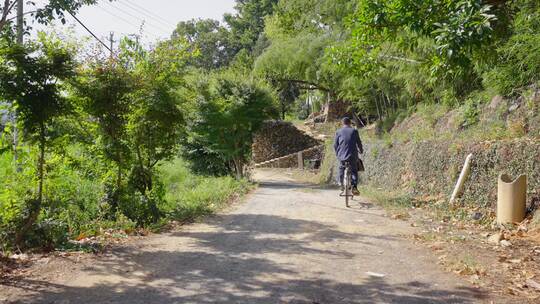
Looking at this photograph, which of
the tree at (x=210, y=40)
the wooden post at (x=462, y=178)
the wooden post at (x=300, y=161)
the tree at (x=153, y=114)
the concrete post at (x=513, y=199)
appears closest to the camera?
the concrete post at (x=513, y=199)

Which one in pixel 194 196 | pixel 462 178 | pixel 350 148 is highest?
pixel 350 148

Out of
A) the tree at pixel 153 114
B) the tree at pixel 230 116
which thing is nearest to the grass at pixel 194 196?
the tree at pixel 153 114

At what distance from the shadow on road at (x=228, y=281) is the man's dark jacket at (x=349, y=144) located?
12.8 feet

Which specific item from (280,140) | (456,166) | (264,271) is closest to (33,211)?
(264,271)

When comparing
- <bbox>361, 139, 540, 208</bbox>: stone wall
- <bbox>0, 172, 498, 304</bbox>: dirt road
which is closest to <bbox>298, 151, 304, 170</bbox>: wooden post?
<bbox>361, 139, 540, 208</bbox>: stone wall

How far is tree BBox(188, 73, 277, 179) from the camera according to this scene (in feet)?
61.1

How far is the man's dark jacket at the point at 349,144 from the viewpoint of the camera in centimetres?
1110

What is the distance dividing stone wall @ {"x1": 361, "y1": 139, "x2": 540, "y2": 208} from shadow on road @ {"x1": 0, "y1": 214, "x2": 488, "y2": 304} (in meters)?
3.07

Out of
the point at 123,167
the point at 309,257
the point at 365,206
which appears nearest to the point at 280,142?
the point at 365,206

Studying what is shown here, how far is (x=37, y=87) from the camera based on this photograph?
233 inches

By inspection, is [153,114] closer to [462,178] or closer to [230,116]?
[462,178]

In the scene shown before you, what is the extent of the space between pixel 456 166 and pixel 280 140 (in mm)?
25149

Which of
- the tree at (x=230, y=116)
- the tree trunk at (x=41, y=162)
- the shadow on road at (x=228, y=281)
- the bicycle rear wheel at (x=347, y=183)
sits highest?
the tree at (x=230, y=116)

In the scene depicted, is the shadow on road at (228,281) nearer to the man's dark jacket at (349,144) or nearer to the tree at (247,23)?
the man's dark jacket at (349,144)
